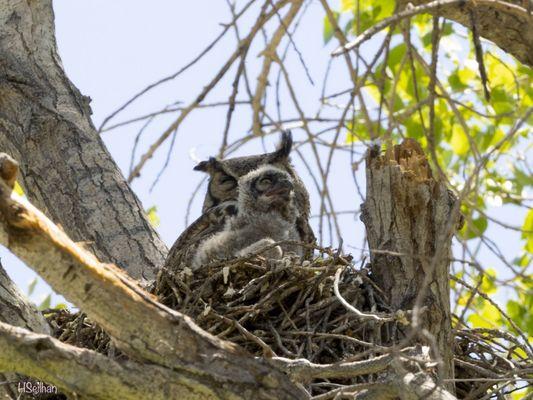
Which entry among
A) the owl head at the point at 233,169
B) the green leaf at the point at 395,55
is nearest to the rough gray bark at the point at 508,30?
the green leaf at the point at 395,55

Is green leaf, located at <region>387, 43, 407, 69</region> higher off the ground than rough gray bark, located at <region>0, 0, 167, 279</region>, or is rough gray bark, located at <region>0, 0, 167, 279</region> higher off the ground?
green leaf, located at <region>387, 43, 407, 69</region>

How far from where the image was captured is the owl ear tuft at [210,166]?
530 centimetres

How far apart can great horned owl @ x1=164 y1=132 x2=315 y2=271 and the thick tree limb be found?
1.79 metres

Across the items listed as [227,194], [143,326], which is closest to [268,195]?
[227,194]

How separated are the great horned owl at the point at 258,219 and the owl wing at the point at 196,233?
39 mm

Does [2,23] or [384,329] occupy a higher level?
[2,23]

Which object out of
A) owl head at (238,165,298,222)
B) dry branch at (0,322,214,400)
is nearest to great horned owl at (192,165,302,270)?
owl head at (238,165,298,222)

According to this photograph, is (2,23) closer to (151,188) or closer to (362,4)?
(151,188)

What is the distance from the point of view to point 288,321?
10.6ft

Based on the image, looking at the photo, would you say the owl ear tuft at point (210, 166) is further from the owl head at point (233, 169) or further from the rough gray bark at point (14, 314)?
the rough gray bark at point (14, 314)

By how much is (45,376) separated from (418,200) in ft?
4.96

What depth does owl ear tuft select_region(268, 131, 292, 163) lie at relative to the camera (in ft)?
17.3

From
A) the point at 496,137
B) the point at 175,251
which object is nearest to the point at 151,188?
the point at 175,251

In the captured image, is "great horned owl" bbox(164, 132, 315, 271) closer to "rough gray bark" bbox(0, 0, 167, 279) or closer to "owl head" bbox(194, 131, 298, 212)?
"owl head" bbox(194, 131, 298, 212)
